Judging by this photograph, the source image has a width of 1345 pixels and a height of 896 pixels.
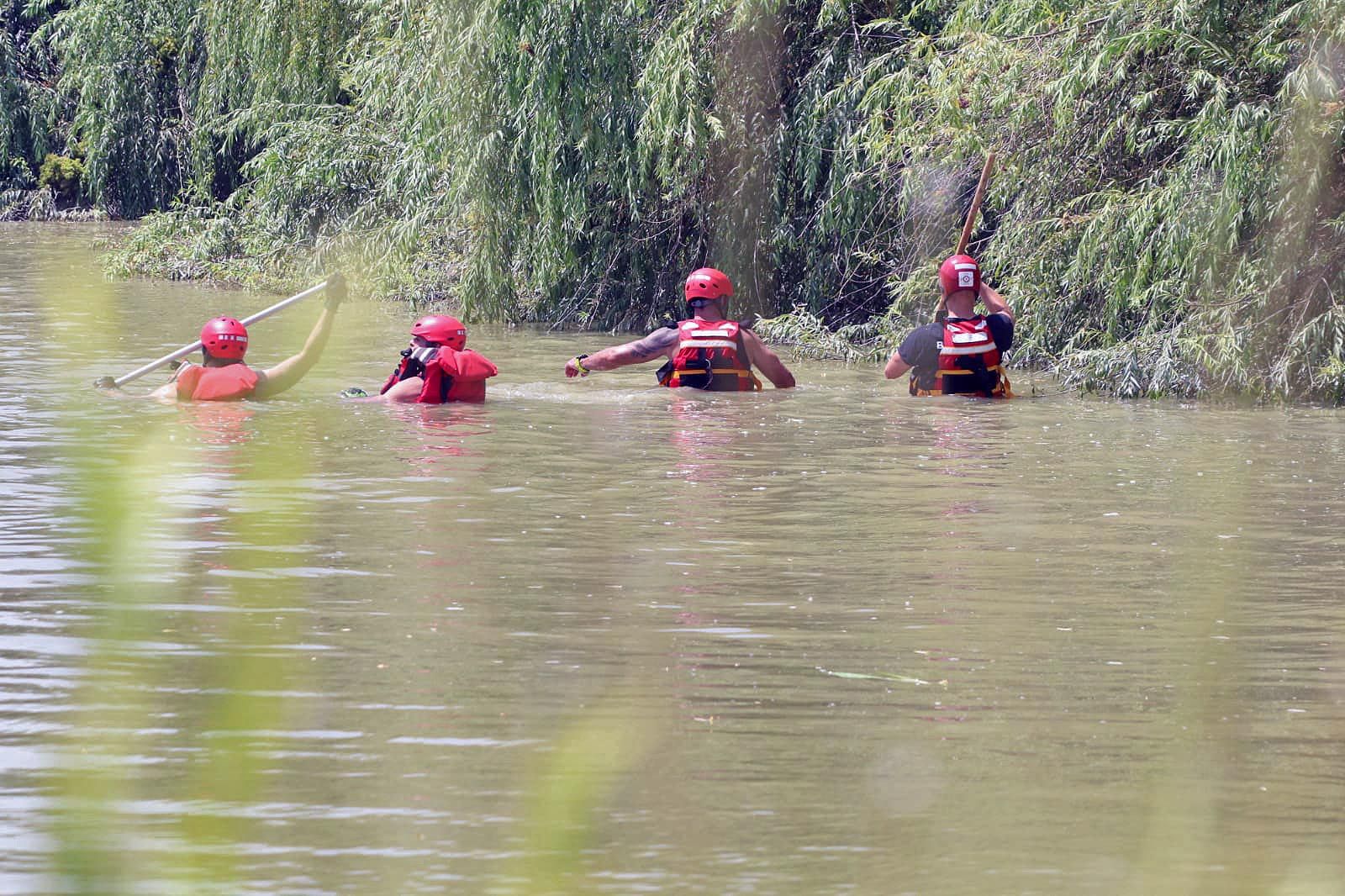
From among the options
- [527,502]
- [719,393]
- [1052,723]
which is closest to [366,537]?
[527,502]

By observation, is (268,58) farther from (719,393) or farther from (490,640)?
(490,640)

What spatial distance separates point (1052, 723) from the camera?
226 inches

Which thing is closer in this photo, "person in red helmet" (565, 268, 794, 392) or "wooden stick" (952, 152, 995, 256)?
"person in red helmet" (565, 268, 794, 392)

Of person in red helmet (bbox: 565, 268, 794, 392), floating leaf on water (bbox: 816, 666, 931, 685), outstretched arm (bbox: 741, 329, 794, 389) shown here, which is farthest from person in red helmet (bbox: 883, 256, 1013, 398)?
floating leaf on water (bbox: 816, 666, 931, 685)

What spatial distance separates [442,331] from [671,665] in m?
7.89

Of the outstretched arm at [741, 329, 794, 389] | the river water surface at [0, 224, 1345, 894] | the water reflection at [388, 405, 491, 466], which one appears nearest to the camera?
the river water surface at [0, 224, 1345, 894]

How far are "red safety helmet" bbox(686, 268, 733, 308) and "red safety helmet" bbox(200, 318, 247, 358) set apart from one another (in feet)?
10.0

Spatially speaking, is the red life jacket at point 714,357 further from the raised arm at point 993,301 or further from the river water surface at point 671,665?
the river water surface at point 671,665

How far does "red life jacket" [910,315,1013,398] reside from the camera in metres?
14.2

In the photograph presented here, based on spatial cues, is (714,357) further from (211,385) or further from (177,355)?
(177,355)

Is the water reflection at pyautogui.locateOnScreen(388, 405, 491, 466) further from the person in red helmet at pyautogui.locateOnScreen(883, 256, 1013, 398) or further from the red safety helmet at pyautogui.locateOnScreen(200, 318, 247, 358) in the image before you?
the person in red helmet at pyautogui.locateOnScreen(883, 256, 1013, 398)

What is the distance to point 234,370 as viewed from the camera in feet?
45.7

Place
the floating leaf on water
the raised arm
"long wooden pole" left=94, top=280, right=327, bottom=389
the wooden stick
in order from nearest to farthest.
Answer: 1. the floating leaf on water
2. "long wooden pole" left=94, top=280, right=327, bottom=389
3. the raised arm
4. the wooden stick

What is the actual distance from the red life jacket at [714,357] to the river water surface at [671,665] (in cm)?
239
